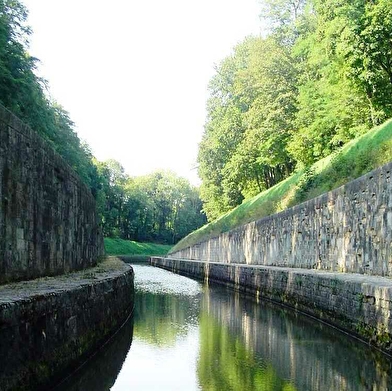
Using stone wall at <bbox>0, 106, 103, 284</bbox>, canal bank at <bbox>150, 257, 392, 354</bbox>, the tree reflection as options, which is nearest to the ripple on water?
the tree reflection

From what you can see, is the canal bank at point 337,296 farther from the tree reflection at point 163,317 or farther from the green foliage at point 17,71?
the green foliage at point 17,71

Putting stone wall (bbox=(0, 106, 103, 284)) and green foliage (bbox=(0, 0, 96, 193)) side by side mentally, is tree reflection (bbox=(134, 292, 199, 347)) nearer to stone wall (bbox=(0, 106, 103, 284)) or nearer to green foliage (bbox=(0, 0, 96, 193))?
stone wall (bbox=(0, 106, 103, 284))

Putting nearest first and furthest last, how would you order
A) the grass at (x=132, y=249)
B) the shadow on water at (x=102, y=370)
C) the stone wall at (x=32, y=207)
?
the shadow on water at (x=102, y=370), the stone wall at (x=32, y=207), the grass at (x=132, y=249)

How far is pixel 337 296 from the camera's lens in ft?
35.6

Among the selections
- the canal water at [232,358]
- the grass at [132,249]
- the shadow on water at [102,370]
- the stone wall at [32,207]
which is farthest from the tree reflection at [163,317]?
the grass at [132,249]

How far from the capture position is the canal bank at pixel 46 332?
510 centimetres

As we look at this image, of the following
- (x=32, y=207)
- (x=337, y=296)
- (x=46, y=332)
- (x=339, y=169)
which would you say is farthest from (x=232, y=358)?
(x=339, y=169)

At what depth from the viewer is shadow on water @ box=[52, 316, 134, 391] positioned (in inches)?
264

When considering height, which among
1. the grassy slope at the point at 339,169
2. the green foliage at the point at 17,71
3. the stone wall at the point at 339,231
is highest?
the green foliage at the point at 17,71

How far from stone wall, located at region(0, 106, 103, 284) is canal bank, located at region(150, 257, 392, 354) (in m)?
5.58

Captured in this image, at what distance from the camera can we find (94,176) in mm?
67312

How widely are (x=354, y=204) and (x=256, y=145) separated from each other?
91.0ft

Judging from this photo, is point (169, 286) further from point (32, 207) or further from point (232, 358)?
point (232, 358)

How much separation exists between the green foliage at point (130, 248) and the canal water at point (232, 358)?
5918cm
